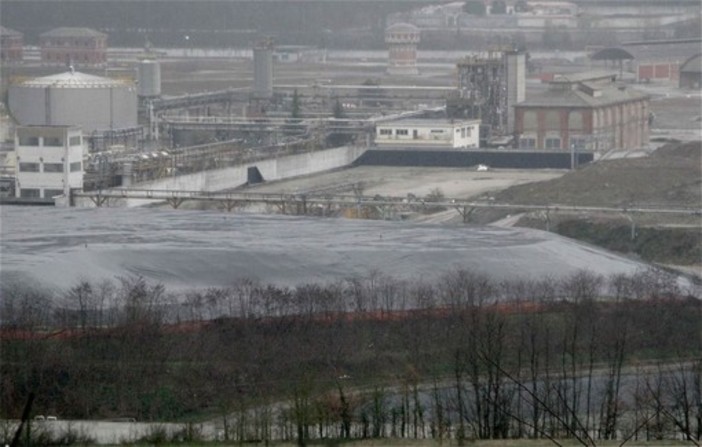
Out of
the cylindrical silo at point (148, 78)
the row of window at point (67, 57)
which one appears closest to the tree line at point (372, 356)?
the cylindrical silo at point (148, 78)

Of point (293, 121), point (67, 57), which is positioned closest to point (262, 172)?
point (293, 121)

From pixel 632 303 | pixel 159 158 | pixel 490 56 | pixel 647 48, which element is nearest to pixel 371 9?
pixel 647 48

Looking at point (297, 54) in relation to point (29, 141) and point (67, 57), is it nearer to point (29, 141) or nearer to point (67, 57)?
point (67, 57)

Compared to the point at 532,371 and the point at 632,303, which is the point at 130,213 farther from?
the point at 532,371

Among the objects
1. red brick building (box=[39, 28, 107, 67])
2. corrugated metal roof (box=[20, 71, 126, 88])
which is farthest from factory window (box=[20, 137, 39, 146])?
red brick building (box=[39, 28, 107, 67])

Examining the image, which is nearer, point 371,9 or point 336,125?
point 336,125

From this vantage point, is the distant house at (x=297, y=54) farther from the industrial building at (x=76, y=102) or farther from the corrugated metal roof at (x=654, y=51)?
the industrial building at (x=76, y=102)

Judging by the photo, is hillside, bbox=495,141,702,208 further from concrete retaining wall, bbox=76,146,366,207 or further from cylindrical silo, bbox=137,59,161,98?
cylindrical silo, bbox=137,59,161,98
